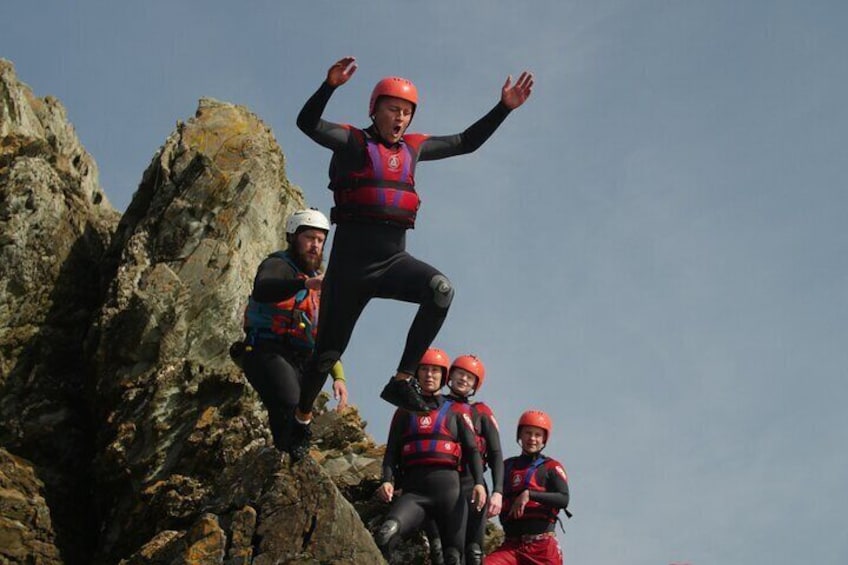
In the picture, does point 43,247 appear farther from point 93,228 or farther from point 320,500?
point 320,500

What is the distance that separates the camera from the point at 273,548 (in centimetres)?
931

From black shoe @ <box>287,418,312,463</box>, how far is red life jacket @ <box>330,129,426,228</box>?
204cm

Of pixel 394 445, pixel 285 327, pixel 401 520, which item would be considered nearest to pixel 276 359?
pixel 285 327

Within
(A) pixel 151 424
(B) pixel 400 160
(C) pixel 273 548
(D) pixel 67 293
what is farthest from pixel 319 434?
(B) pixel 400 160

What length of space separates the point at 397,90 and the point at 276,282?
77.8 inches

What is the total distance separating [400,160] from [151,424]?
773 cm

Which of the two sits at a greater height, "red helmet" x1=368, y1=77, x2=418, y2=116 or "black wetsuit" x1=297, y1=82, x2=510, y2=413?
"red helmet" x1=368, y1=77, x2=418, y2=116

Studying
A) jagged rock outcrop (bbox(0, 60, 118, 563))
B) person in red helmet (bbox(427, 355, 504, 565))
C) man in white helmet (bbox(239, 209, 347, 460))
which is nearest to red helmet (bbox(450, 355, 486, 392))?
person in red helmet (bbox(427, 355, 504, 565))

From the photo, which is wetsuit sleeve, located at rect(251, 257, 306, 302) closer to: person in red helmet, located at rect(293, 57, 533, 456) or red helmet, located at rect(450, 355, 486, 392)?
person in red helmet, located at rect(293, 57, 533, 456)

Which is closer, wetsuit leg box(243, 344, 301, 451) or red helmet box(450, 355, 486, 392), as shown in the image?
wetsuit leg box(243, 344, 301, 451)

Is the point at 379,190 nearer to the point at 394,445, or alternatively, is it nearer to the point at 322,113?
the point at 322,113

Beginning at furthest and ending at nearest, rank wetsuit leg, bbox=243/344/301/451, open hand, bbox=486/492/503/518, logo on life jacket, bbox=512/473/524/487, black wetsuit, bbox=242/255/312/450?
logo on life jacket, bbox=512/473/524/487 < open hand, bbox=486/492/503/518 < wetsuit leg, bbox=243/344/301/451 < black wetsuit, bbox=242/255/312/450

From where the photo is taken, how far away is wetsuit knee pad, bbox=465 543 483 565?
1198cm

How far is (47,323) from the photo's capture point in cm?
1647
